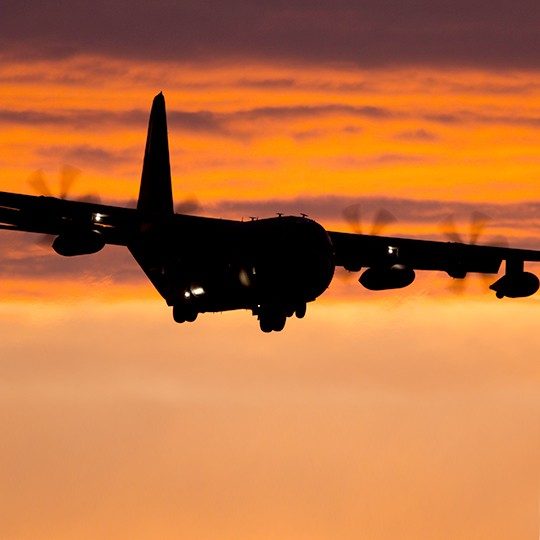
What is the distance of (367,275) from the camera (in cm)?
8400

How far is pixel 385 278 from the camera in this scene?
8375cm

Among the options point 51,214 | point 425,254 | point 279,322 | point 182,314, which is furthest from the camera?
point 425,254

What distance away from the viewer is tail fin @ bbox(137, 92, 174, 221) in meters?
92.2

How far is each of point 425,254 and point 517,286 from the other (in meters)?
5.02

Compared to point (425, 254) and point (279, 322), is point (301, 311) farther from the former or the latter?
point (425, 254)

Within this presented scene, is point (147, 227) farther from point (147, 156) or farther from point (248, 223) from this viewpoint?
point (147, 156)

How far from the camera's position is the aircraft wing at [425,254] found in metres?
86.8

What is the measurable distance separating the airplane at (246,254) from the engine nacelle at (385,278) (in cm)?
5

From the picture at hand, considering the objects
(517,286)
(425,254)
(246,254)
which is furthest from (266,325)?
(517,286)

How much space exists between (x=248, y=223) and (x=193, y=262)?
3343 mm

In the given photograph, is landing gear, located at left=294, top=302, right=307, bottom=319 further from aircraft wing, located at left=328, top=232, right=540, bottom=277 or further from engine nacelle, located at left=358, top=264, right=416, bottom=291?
aircraft wing, located at left=328, top=232, right=540, bottom=277

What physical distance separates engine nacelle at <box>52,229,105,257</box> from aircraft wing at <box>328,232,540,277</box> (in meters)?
15.7

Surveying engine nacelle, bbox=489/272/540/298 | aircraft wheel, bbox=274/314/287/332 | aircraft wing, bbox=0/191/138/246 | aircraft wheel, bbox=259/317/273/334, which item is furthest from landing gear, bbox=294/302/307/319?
engine nacelle, bbox=489/272/540/298

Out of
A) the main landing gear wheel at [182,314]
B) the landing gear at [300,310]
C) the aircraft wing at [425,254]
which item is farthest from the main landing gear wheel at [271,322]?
the aircraft wing at [425,254]
